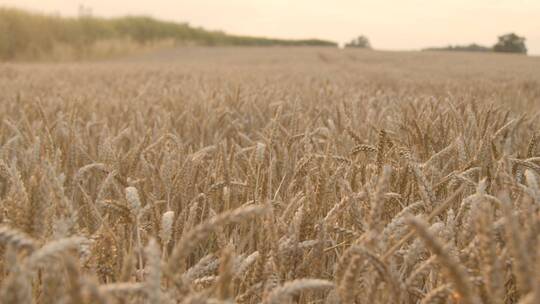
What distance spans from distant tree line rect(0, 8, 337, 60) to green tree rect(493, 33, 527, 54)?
820 inches

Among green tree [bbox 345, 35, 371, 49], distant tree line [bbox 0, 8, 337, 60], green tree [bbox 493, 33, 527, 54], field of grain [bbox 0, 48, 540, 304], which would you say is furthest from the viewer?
green tree [bbox 345, 35, 371, 49]

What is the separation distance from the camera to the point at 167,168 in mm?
1146

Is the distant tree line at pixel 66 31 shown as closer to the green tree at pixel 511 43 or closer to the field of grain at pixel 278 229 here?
the field of grain at pixel 278 229

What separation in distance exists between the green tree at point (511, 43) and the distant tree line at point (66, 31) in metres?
20.8

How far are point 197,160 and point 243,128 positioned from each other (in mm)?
1077

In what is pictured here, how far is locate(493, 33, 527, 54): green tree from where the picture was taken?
34750 millimetres

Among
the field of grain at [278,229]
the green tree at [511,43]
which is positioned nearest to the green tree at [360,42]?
the green tree at [511,43]

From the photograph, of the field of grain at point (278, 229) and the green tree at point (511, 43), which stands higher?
the green tree at point (511, 43)

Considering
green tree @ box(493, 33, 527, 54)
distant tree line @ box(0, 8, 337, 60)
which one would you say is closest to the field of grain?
distant tree line @ box(0, 8, 337, 60)

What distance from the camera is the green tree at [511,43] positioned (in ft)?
114

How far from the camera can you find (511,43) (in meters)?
34.9

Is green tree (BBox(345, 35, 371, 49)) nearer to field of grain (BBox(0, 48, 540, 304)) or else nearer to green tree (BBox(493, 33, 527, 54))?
green tree (BBox(493, 33, 527, 54))

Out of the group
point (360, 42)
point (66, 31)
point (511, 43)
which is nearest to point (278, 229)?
point (66, 31)

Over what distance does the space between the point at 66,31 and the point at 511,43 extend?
27531 mm
